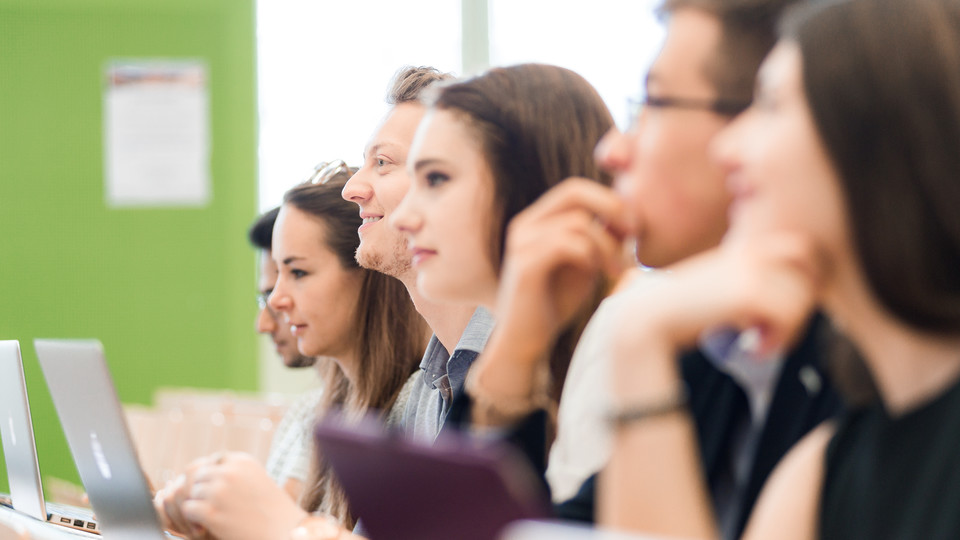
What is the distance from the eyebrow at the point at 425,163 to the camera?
5.03ft

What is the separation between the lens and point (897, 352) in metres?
0.91

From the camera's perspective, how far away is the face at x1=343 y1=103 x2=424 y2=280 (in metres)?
2.04

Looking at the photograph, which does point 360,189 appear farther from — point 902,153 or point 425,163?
point 902,153

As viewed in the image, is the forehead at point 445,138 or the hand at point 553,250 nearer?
the hand at point 553,250

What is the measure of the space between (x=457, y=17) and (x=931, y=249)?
15.4 ft

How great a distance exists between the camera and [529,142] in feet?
4.96

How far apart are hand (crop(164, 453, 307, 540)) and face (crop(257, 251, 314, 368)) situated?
4.39 feet

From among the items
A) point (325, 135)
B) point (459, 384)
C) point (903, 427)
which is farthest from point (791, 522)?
point (325, 135)

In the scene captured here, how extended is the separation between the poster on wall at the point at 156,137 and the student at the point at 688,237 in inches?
187

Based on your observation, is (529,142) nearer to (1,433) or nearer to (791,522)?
(791,522)

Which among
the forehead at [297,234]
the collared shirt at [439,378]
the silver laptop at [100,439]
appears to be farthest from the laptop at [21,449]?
the forehead at [297,234]

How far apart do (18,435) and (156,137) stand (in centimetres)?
395

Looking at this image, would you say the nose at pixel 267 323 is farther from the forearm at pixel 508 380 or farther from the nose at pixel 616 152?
the nose at pixel 616 152

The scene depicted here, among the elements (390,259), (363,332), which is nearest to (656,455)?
(390,259)
